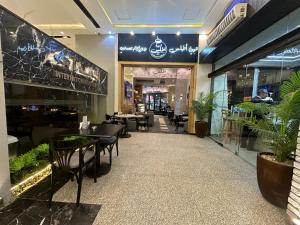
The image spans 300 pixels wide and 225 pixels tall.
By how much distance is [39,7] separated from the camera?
A: 5.12 m

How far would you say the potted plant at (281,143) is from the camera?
2.17 meters

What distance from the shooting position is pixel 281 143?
2311 mm

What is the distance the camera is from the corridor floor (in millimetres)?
2047

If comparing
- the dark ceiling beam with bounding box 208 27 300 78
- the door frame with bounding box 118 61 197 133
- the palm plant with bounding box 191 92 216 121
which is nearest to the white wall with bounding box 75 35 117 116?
the door frame with bounding box 118 61 197 133

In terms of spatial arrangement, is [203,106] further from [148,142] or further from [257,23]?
[257,23]

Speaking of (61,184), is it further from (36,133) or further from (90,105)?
(90,105)

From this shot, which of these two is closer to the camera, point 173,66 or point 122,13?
point 122,13

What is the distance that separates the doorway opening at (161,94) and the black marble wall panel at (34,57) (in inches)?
136

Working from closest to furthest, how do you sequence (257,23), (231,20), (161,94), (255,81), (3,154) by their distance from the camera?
1. (3,154)
2. (257,23)
3. (231,20)
4. (255,81)
5. (161,94)

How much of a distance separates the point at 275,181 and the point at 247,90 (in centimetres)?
289

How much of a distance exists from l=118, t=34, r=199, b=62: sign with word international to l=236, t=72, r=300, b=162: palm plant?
4941mm

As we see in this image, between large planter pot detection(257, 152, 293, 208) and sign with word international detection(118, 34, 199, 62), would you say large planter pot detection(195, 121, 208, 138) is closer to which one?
sign with word international detection(118, 34, 199, 62)

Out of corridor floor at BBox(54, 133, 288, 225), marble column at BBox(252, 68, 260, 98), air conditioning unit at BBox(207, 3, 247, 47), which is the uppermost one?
air conditioning unit at BBox(207, 3, 247, 47)

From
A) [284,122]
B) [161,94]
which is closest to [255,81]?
[284,122]
